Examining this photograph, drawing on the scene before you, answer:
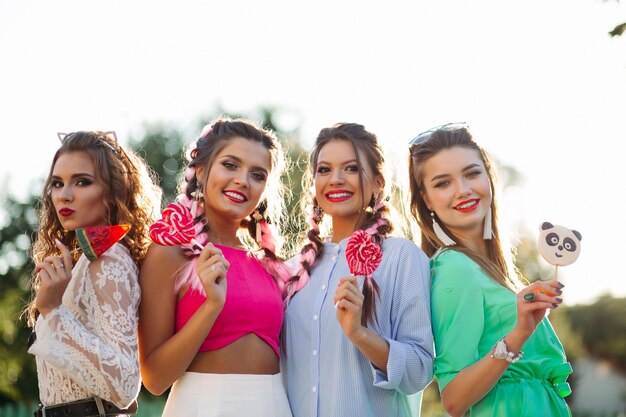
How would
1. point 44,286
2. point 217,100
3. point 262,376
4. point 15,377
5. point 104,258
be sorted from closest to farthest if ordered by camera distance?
point 44,286
point 104,258
point 262,376
point 15,377
point 217,100

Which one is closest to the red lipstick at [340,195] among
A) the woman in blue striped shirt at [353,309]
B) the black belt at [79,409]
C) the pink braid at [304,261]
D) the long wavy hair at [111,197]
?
the woman in blue striped shirt at [353,309]

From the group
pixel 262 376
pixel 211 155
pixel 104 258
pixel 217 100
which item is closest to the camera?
pixel 104 258

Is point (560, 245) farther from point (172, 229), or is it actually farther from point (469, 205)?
point (172, 229)

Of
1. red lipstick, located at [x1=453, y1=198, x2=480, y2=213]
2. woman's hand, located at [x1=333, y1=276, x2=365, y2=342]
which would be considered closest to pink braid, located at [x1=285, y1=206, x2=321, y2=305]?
woman's hand, located at [x1=333, y1=276, x2=365, y2=342]

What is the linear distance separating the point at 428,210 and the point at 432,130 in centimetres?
46

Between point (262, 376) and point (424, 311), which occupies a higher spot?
point (424, 311)

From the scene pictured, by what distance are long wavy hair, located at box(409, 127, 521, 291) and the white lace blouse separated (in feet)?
5.47

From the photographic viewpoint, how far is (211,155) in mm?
4645

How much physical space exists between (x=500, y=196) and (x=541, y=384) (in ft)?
3.72

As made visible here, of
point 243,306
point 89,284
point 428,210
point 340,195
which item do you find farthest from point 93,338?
point 428,210

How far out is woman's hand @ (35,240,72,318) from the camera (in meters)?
3.76

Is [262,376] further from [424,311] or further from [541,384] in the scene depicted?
[541,384]

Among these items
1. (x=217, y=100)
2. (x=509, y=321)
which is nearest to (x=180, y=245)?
(x=509, y=321)

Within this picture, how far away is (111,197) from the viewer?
430 centimetres
